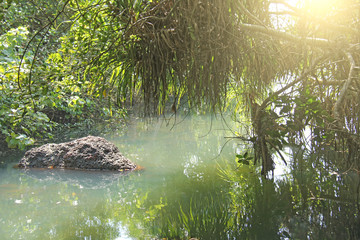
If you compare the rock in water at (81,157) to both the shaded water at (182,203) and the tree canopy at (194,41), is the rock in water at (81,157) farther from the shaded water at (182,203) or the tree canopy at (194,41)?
the tree canopy at (194,41)

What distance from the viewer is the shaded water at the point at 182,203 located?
10.3 feet

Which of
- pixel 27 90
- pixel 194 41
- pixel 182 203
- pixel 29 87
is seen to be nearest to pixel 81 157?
pixel 182 203

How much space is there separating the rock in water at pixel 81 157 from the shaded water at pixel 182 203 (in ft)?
0.79

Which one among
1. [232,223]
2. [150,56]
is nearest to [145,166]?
[232,223]

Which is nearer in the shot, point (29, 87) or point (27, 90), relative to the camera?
point (29, 87)

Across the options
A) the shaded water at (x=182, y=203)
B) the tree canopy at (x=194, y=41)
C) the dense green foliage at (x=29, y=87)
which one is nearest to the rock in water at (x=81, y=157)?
the shaded water at (x=182, y=203)

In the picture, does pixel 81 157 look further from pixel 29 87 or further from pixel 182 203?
pixel 29 87

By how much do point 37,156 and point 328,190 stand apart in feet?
15.4

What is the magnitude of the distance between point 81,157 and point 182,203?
8.36 feet

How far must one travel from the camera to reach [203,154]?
6734 mm

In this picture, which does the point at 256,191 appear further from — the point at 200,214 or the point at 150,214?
the point at 150,214

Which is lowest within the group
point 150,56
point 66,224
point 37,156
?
point 66,224

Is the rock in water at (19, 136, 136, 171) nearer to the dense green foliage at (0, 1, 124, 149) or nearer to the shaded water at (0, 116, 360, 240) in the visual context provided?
the shaded water at (0, 116, 360, 240)

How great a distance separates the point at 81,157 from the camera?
5824 millimetres
